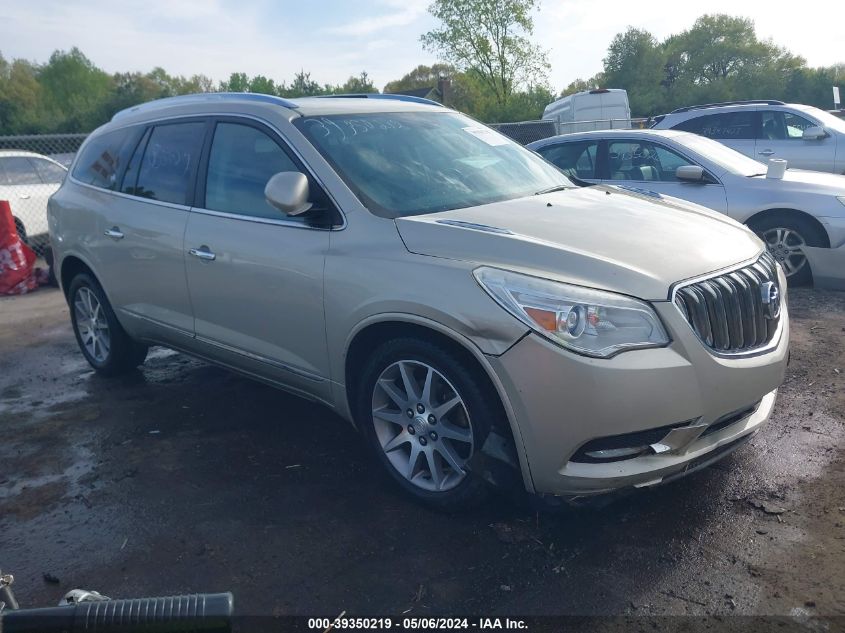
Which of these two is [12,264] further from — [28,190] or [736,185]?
[736,185]

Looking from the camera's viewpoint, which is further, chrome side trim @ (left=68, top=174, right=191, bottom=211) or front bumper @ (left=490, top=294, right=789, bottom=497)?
chrome side trim @ (left=68, top=174, right=191, bottom=211)

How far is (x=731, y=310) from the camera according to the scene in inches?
130

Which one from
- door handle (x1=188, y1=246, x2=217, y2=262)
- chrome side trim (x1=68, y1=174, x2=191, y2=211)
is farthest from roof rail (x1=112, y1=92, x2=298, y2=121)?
door handle (x1=188, y1=246, x2=217, y2=262)

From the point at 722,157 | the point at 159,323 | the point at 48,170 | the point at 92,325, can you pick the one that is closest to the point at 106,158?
the point at 92,325

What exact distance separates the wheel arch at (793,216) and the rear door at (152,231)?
5378 mm

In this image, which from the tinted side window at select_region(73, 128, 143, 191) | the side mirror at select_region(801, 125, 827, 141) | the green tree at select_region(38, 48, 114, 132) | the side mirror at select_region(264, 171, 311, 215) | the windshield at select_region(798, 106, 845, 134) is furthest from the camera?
the green tree at select_region(38, 48, 114, 132)

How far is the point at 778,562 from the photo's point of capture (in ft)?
9.98

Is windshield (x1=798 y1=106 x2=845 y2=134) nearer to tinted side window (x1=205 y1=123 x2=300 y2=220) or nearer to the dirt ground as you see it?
the dirt ground

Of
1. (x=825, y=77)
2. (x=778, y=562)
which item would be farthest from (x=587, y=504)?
(x=825, y=77)

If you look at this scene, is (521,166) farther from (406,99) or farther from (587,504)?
(587,504)

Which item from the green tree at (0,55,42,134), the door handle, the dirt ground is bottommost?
the dirt ground

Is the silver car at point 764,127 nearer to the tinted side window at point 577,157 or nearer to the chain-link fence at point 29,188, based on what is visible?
the tinted side window at point 577,157

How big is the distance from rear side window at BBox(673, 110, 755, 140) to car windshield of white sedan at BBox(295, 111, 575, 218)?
25.3 ft

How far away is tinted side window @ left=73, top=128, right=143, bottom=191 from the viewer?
5391mm
